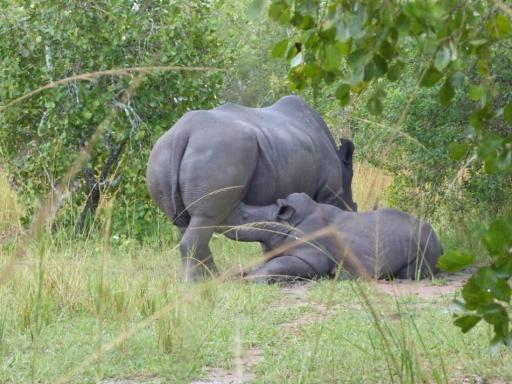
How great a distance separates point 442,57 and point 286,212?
5.28m

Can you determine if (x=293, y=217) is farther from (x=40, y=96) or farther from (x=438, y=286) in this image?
(x=40, y=96)

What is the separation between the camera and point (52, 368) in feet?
15.0

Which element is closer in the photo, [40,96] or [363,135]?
[40,96]

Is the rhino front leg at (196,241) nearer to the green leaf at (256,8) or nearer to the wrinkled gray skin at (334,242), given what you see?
the wrinkled gray skin at (334,242)

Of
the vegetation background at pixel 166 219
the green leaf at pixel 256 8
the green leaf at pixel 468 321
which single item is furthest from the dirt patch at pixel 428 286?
the green leaf at pixel 256 8

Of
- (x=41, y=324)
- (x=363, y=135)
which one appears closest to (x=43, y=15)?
(x=363, y=135)

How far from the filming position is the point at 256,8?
288 centimetres

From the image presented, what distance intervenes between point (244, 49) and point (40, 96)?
2711 millimetres

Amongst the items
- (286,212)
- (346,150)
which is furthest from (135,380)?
(346,150)

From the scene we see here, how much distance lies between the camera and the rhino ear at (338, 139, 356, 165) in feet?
30.9

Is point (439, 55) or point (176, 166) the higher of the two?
point (439, 55)

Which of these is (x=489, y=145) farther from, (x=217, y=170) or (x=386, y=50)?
(x=217, y=170)

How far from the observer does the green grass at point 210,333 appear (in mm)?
4363

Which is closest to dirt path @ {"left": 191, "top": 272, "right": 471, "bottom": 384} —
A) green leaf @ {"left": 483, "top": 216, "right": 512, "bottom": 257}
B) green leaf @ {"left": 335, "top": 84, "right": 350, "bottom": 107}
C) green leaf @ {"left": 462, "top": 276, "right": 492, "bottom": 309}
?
green leaf @ {"left": 335, "top": 84, "right": 350, "bottom": 107}
